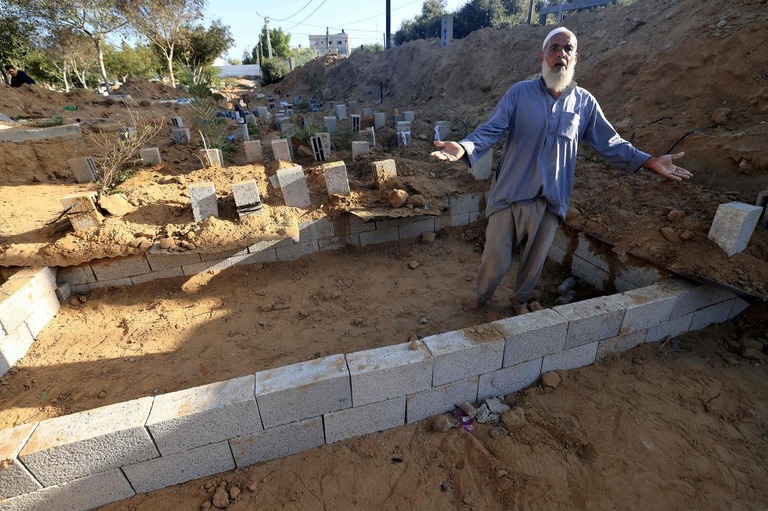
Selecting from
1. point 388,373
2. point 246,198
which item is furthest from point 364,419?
point 246,198

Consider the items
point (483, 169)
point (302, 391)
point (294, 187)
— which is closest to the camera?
point (302, 391)

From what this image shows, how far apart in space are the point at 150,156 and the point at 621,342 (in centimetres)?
759

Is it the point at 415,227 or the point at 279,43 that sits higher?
the point at 279,43

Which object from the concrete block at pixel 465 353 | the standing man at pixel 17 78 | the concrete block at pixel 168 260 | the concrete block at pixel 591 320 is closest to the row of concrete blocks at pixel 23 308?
the concrete block at pixel 168 260

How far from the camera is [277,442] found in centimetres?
217

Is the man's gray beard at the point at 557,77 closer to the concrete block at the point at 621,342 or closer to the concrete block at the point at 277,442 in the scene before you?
the concrete block at the point at 621,342

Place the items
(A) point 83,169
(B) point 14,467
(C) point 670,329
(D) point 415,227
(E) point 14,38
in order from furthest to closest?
(E) point 14,38 < (A) point 83,169 < (D) point 415,227 < (C) point 670,329 < (B) point 14,467

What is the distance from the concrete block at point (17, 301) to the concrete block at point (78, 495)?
71.3 inches

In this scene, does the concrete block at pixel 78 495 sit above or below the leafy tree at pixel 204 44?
below

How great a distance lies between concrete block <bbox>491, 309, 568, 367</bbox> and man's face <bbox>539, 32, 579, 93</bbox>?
5.23ft

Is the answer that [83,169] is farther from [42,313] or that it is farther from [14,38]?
[14,38]

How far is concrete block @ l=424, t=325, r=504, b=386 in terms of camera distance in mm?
2279

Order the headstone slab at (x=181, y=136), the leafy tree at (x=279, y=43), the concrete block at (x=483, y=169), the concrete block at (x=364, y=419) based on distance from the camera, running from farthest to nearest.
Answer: the leafy tree at (x=279, y=43) < the headstone slab at (x=181, y=136) < the concrete block at (x=483, y=169) < the concrete block at (x=364, y=419)

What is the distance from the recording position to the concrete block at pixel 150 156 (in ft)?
21.1
